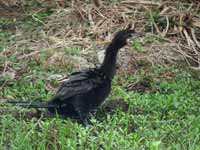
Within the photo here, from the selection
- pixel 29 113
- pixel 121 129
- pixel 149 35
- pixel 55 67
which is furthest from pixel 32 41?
pixel 121 129

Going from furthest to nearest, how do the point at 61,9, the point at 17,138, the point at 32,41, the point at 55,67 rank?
the point at 61,9
the point at 32,41
the point at 55,67
the point at 17,138

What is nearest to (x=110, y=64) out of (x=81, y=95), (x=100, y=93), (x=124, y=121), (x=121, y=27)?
(x=100, y=93)

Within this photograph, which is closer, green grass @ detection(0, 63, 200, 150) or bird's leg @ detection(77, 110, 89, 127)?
green grass @ detection(0, 63, 200, 150)

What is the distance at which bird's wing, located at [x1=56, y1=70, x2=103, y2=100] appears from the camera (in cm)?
678

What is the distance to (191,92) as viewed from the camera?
7.63 meters

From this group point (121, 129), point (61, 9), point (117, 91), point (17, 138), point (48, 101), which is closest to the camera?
point (17, 138)

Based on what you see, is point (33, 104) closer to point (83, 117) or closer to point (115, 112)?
point (83, 117)

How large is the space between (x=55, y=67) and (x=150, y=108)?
1609mm

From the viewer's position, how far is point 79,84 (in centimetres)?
683

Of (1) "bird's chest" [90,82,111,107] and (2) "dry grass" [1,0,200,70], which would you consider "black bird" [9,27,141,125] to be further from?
(2) "dry grass" [1,0,200,70]

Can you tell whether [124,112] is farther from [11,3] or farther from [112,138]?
[11,3]

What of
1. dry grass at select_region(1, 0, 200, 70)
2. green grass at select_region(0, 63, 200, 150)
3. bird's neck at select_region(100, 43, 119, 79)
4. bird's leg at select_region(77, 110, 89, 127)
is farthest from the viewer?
dry grass at select_region(1, 0, 200, 70)

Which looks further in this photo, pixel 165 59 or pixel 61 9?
pixel 61 9

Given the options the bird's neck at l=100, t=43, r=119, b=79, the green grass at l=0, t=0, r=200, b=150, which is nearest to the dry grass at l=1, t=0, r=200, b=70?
the green grass at l=0, t=0, r=200, b=150
